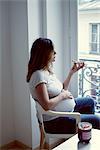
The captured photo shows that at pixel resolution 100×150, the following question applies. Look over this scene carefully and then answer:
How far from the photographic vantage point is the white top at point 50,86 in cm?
216

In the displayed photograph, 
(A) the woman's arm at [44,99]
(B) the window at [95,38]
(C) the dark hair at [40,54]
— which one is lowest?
(A) the woman's arm at [44,99]

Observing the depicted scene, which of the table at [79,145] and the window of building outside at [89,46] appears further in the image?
the window of building outside at [89,46]

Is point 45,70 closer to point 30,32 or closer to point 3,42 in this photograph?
point 30,32

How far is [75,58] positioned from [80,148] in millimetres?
1417

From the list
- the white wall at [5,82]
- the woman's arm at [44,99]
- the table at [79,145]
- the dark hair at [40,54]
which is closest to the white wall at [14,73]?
the white wall at [5,82]

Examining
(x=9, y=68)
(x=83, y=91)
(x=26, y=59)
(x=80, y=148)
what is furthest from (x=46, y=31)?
(x=80, y=148)

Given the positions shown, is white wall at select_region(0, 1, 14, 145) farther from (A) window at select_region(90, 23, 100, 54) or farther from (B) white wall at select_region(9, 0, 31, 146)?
(A) window at select_region(90, 23, 100, 54)

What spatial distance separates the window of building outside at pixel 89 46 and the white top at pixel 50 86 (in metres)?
0.58

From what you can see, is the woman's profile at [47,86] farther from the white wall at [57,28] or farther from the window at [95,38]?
the window at [95,38]

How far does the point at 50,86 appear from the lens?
224cm

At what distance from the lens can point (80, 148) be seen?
1.58 metres

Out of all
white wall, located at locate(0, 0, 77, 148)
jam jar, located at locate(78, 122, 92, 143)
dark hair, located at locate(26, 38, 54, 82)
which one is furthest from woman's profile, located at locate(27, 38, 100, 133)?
jam jar, located at locate(78, 122, 92, 143)

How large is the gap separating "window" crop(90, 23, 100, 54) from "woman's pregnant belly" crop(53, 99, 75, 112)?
26.2 inches

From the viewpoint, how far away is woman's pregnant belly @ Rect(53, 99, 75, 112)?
2276 millimetres
